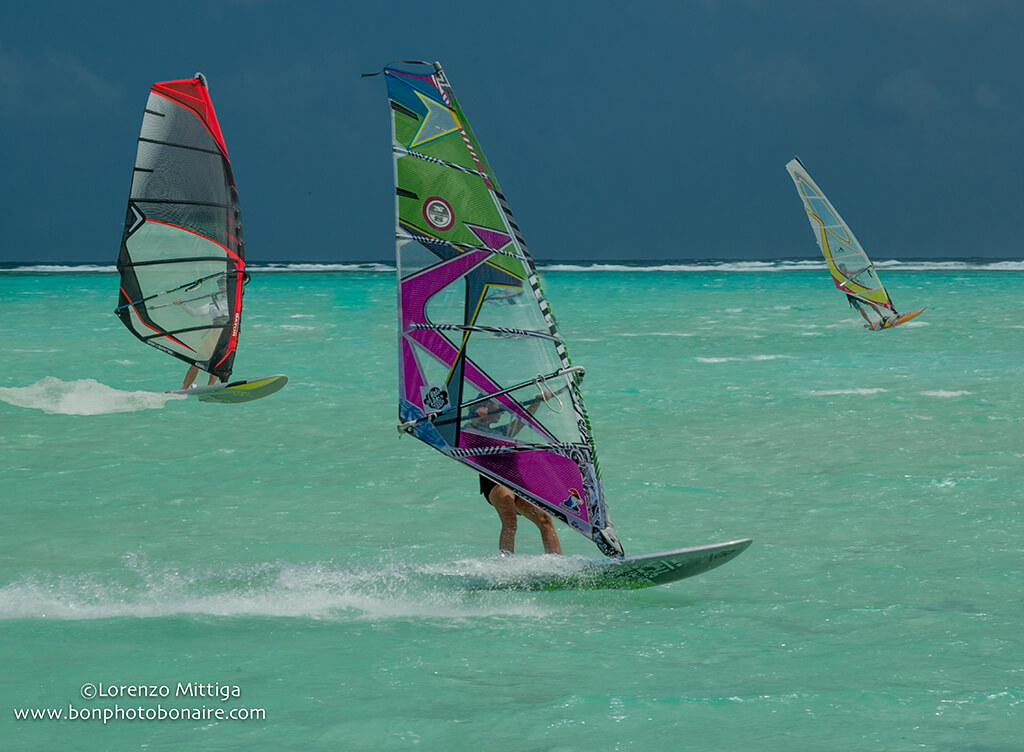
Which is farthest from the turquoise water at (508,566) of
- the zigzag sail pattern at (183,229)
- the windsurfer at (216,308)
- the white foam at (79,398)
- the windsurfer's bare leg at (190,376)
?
the zigzag sail pattern at (183,229)

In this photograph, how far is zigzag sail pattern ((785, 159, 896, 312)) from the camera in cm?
2436

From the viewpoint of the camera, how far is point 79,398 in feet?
56.0

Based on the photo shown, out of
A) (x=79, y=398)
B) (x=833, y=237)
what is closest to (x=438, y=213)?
(x=79, y=398)

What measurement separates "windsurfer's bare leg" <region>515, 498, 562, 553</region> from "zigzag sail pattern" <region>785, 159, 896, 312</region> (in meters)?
18.3

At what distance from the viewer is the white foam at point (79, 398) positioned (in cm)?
1566

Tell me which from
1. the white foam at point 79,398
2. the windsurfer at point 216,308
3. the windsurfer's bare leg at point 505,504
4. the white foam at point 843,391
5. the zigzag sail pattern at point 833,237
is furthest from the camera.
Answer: the zigzag sail pattern at point 833,237

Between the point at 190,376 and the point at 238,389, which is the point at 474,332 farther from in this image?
the point at 190,376

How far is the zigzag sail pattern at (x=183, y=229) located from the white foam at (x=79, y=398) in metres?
2.34

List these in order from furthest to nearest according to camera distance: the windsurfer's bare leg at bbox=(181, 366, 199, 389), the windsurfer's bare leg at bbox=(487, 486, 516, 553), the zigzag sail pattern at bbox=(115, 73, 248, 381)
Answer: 1. the windsurfer's bare leg at bbox=(181, 366, 199, 389)
2. the zigzag sail pattern at bbox=(115, 73, 248, 381)
3. the windsurfer's bare leg at bbox=(487, 486, 516, 553)

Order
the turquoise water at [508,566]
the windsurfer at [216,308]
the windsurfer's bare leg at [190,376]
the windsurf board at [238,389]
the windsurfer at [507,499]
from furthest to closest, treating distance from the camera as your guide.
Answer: the windsurfer's bare leg at [190,376], the windsurf board at [238,389], the windsurfer at [216,308], the windsurfer at [507,499], the turquoise water at [508,566]

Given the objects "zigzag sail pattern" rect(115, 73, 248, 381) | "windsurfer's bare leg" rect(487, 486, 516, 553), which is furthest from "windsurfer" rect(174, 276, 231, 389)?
"windsurfer's bare leg" rect(487, 486, 516, 553)

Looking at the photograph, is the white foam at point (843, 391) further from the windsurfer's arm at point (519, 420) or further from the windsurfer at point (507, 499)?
the windsurfer's arm at point (519, 420)

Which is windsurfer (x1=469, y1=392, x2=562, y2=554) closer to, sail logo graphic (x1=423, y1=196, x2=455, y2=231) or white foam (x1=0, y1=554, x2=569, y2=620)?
white foam (x1=0, y1=554, x2=569, y2=620)

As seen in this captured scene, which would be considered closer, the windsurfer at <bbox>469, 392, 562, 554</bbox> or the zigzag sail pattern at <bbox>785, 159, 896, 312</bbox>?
the windsurfer at <bbox>469, 392, 562, 554</bbox>
